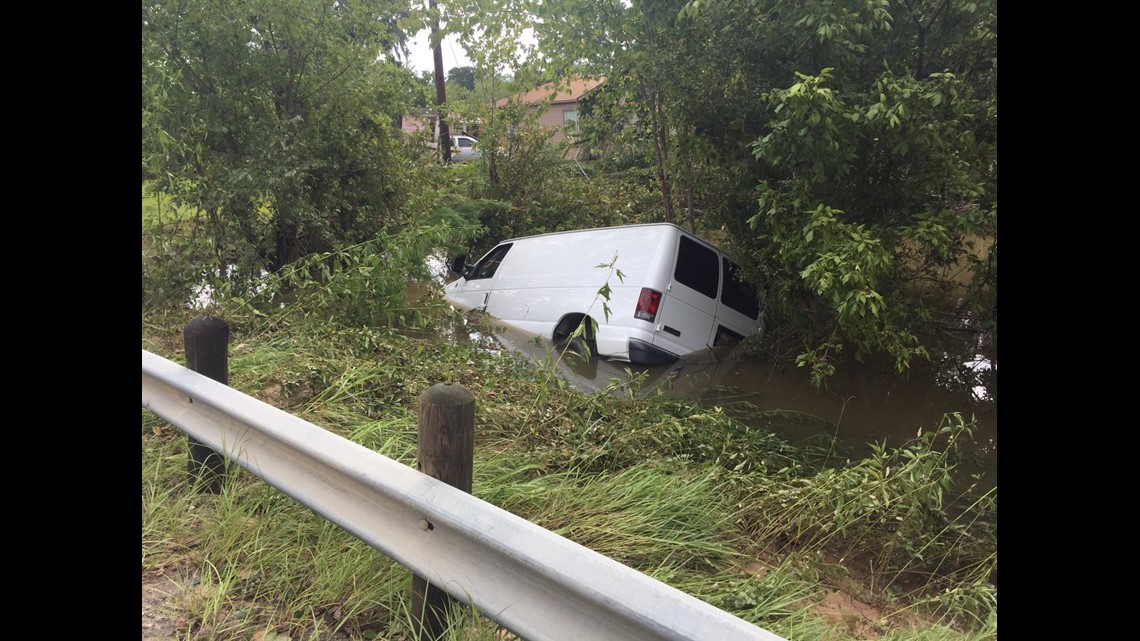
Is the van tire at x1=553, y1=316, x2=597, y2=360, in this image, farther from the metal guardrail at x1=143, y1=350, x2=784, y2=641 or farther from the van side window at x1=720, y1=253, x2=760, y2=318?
the metal guardrail at x1=143, y1=350, x2=784, y2=641

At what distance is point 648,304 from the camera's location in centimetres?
762

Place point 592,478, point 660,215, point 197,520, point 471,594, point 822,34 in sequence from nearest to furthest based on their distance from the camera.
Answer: point 471,594 < point 197,520 < point 592,478 < point 822,34 < point 660,215

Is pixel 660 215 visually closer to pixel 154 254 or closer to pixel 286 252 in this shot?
pixel 286 252

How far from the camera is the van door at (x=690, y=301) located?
7.71 metres

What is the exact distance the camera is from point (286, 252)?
30.6 ft

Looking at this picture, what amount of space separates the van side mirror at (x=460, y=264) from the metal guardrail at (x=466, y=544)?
814 centimetres

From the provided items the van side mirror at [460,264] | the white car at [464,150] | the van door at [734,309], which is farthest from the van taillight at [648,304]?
the white car at [464,150]

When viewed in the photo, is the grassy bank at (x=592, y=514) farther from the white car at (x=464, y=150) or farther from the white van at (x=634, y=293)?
the white car at (x=464, y=150)

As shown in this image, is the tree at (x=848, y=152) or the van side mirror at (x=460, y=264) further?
the van side mirror at (x=460, y=264)

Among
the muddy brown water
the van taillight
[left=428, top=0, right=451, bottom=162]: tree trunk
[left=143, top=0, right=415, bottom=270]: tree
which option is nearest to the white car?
[left=428, top=0, right=451, bottom=162]: tree trunk

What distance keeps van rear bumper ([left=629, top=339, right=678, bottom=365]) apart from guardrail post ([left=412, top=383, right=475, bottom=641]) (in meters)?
5.44
